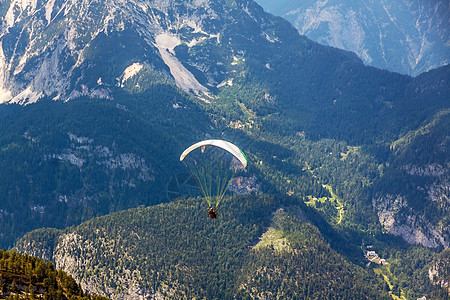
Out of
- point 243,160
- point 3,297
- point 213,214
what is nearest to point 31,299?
point 3,297

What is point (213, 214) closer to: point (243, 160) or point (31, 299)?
point (243, 160)

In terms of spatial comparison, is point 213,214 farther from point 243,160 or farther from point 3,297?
point 3,297

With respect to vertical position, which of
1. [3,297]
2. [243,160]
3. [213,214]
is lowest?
[3,297]

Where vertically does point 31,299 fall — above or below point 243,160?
below

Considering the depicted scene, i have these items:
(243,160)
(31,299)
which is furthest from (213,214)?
(31,299)

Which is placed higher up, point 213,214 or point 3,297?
point 213,214

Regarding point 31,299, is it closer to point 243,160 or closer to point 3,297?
point 3,297

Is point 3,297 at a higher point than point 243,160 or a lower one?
lower
